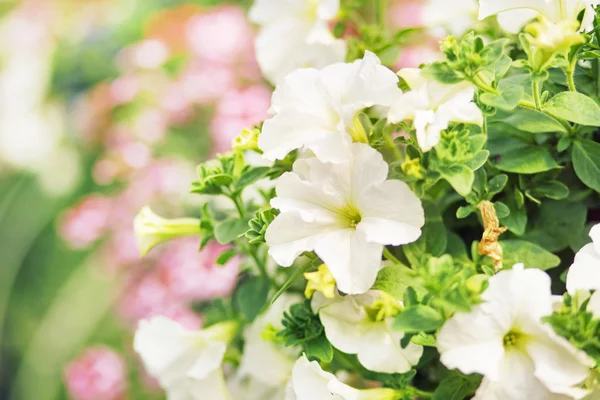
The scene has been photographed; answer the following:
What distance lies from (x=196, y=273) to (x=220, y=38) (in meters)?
0.40

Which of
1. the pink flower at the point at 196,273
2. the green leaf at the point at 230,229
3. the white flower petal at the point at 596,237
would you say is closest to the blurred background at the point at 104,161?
the pink flower at the point at 196,273

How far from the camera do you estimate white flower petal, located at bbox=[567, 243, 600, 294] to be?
0.30 meters

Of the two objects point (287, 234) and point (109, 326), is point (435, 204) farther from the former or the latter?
point (109, 326)

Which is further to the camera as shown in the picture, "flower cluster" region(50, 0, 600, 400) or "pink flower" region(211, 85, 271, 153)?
"pink flower" region(211, 85, 271, 153)

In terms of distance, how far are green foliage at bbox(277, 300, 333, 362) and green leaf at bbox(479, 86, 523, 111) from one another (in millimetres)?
161

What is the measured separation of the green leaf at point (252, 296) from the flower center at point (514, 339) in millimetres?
202

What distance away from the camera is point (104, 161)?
40.9 inches

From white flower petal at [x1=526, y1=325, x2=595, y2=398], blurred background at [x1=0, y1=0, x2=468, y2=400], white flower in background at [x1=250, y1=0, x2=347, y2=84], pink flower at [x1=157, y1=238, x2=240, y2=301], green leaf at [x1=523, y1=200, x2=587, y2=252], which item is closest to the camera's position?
white flower petal at [x1=526, y1=325, x2=595, y2=398]

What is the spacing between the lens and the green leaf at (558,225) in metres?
0.40

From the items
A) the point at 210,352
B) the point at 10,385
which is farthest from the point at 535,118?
the point at 10,385

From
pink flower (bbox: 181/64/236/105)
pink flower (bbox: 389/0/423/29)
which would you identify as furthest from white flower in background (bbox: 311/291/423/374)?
pink flower (bbox: 389/0/423/29)

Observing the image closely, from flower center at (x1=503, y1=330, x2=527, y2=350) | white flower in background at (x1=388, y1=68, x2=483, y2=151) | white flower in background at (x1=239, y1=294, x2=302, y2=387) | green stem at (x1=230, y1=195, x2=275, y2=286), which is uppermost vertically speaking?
white flower in background at (x1=388, y1=68, x2=483, y2=151)

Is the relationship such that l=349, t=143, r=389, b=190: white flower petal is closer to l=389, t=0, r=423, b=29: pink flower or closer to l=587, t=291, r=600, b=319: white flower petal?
l=587, t=291, r=600, b=319: white flower petal

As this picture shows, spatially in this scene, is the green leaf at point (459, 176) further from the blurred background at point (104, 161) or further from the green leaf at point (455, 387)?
the blurred background at point (104, 161)
